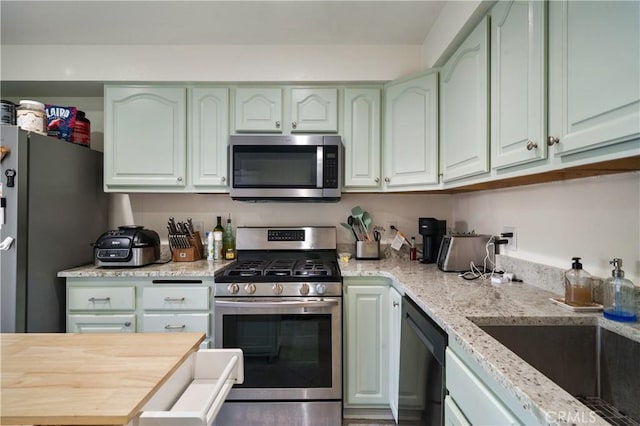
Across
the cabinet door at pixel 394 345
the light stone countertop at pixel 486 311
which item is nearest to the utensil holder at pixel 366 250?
the light stone countertop at pixel 486 311

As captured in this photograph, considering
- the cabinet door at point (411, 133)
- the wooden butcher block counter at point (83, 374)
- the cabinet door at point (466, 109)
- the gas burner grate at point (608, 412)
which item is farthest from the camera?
the cabinet door at point (411, 133)

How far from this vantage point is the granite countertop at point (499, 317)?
0.54 m

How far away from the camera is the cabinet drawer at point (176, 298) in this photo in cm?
171

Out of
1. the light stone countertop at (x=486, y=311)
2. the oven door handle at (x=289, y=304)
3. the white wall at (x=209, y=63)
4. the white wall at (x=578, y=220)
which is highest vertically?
the white wall at (x=209, y=63)

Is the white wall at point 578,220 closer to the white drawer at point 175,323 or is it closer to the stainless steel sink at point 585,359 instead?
the stainless steel sink at point 585,359

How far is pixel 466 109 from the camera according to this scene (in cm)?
145

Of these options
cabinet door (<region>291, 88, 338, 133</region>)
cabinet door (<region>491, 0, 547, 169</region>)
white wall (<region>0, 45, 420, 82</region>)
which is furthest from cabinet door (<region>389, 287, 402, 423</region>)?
white wall (<region>0, 45, 420, 82</region>)

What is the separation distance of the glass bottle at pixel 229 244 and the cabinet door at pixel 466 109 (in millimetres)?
1568

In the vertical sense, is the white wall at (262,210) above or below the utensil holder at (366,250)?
above

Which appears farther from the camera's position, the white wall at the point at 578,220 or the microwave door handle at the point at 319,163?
the microwave door handle at the point at 319,163

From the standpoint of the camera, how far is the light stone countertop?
1.81ft

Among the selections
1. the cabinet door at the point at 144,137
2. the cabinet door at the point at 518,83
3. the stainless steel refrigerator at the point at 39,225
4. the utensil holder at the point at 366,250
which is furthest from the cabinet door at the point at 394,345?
the stainless steel refrigerator at the point at 39,225

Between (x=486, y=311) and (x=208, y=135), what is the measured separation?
6.23ft

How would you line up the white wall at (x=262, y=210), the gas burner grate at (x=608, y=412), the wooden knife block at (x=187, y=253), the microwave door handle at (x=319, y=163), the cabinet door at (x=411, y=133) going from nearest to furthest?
the gas burner grate at (x=608, y=412) < the cabinet door at (x=411, y=133) < the microwave door handle at (x=319, y=163) < the wooden knife block at (x=187, y=253) < the white wall at (x=262, y=210)
